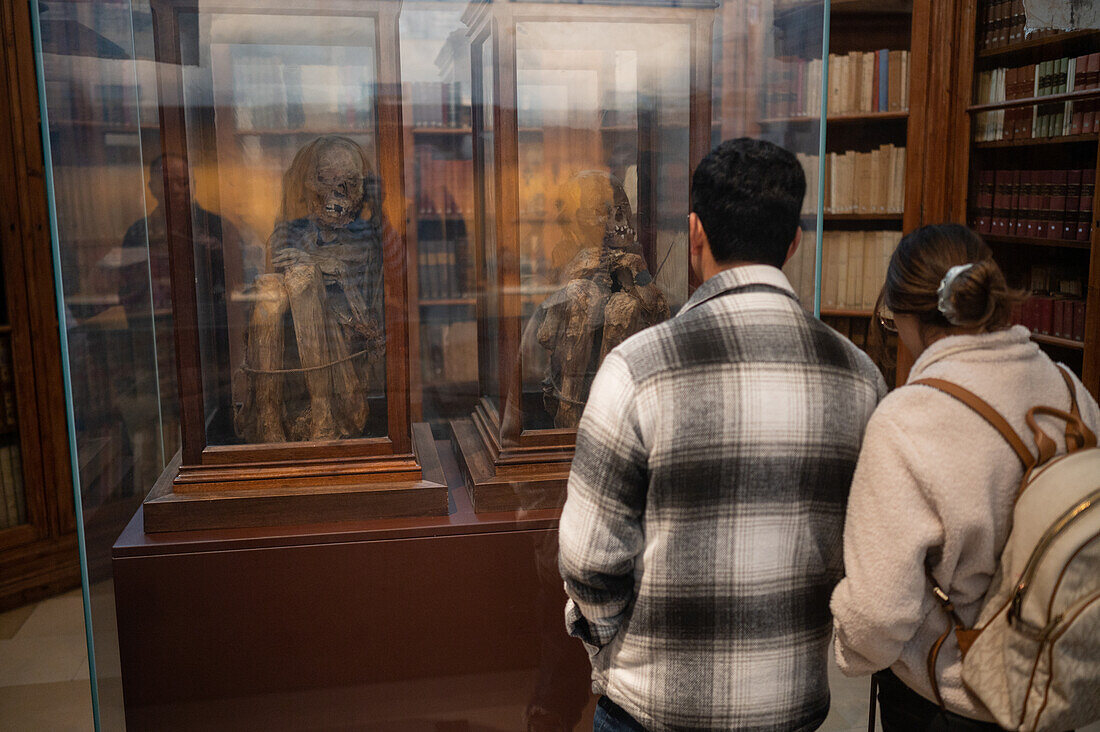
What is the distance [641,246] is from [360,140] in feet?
1.99

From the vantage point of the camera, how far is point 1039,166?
10.8 feet

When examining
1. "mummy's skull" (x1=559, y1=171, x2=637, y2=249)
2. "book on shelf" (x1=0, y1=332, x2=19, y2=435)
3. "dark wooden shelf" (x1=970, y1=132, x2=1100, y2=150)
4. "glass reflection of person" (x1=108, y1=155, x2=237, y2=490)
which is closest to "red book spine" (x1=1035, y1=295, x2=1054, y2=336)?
"dark wooden shelf" (x1=970, y1=132, x2=1100, y2=150)

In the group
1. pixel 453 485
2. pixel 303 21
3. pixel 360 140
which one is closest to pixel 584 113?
pixel 360 140

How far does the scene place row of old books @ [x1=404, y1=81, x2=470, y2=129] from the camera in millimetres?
1956

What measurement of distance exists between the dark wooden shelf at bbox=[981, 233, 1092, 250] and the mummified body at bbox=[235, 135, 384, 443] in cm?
249

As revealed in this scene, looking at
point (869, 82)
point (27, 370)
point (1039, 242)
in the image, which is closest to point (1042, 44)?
point (1039, 242)

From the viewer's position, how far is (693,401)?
109 cm

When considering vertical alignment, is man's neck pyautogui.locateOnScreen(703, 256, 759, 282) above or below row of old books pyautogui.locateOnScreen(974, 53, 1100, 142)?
below

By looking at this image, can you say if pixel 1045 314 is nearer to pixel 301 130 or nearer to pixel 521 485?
pixel 521 485

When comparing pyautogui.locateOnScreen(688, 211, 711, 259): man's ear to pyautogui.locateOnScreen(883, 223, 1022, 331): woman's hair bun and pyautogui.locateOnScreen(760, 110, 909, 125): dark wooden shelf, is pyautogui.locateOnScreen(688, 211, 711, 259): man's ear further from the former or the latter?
pyautogui.locateOnScreen(760, 110, 909, 125): dark wooden shelf

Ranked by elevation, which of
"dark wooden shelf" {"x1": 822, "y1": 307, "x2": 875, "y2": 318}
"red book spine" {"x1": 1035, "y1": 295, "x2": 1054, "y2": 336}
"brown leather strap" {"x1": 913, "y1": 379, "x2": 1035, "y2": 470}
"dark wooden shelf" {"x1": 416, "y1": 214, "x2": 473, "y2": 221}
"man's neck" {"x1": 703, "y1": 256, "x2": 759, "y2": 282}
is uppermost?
"dark wooden shelf" {"x1": 416, "y1": 214, "x2": 473, "y2": 221}

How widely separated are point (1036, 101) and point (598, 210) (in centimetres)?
213

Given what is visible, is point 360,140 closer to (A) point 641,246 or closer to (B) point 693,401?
(A) point 641,246

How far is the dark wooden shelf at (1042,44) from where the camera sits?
10.0 ft
